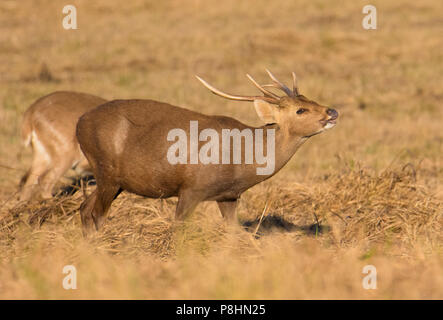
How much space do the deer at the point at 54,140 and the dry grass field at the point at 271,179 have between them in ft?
1.69

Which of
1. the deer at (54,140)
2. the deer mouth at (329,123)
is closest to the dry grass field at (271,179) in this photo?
the deer at (54,140)

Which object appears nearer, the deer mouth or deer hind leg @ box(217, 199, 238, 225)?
the deer mouth

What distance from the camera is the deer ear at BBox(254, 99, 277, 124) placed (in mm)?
6551

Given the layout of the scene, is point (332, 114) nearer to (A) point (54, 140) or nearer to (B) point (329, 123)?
(B) point (329, 123)

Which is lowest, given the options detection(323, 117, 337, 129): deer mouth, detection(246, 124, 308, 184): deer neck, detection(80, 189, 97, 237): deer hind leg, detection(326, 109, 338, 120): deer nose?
detection(80, 189, 97, 237): deer hind leg

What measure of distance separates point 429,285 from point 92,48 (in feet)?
56.1

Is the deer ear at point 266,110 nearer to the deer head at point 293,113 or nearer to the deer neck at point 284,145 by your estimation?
the deer head at point 293,113

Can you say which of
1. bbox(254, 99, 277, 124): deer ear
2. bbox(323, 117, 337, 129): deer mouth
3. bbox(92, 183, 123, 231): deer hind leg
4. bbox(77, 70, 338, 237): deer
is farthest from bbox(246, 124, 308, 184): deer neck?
bbox(92, 183, 123, 231): deer hind leg

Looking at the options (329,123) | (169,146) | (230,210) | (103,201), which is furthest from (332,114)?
(103,201)

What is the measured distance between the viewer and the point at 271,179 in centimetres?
933

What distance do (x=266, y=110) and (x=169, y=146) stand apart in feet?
3.12

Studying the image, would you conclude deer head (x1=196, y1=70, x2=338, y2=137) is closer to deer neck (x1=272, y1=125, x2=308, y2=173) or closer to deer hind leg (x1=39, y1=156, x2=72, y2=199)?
deer neck (x1=272, y1=125, x2=308, y2=173)

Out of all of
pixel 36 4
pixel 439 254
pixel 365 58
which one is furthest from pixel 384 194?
pixel 36 4

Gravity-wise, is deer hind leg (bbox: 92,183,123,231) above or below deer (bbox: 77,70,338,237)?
below
